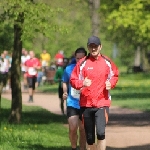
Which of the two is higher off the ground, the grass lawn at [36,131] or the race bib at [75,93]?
the race bib at [75,93]

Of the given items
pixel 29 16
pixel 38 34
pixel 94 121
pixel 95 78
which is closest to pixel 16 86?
pixel 38 34

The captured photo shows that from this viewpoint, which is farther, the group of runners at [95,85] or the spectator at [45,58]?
the spectator at [45,58]

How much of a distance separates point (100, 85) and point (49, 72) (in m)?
35.7

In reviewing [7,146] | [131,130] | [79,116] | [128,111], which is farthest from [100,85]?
[128,111]

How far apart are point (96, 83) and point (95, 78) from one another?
72mm

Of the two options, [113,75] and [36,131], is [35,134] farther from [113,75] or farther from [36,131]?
[113,75]

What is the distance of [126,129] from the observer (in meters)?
19.8

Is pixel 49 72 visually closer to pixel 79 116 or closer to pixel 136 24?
pixel 136 24

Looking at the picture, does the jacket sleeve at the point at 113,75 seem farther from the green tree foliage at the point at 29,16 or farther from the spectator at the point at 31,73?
the spectator at the point at 31,73

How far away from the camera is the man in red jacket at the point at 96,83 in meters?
11.6

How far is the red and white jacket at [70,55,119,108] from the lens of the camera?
38.1 feet

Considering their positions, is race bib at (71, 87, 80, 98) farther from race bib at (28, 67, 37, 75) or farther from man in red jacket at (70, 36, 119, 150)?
race bib at (28, 67, 37, 75)

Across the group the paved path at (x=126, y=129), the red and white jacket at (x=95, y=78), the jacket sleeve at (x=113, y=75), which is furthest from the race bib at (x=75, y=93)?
the paved path at (x=126, y=129)

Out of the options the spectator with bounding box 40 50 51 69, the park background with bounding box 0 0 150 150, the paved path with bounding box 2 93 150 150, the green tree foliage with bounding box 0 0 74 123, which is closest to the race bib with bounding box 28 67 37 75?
the paved path with bounding box 2 93 150 150
